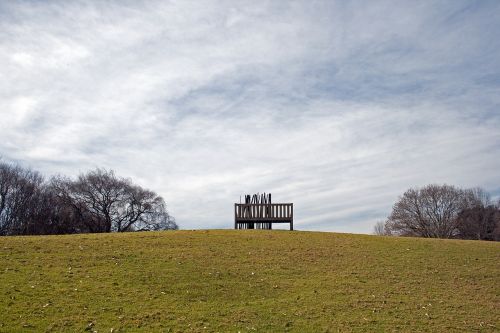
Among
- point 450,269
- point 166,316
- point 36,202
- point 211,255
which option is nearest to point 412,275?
point 450,269

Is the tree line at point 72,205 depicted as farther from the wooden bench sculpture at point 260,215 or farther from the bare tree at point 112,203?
the wooden bench sculpture at point 260,215

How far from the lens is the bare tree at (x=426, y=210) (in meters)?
78.2

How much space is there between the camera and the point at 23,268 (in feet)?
62.4

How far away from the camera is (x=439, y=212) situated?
78.9 meters

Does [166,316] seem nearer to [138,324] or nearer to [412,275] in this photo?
[138,324]

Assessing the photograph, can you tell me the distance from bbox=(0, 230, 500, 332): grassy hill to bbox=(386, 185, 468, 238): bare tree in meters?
53.2

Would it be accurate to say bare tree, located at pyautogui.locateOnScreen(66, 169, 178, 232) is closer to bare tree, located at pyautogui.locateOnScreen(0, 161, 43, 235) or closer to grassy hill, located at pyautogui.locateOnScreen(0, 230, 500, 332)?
bare tree, located at pyautogui.locateOnScreen(0, 161, 43, 235)

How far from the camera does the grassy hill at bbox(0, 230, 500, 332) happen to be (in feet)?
48.2

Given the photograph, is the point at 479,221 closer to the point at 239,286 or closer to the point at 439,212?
the point at 439,212

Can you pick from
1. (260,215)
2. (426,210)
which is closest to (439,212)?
(426,210)

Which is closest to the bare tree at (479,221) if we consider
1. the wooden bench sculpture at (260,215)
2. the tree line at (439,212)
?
the tree line at (439,212)

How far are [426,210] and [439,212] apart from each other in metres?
2.05

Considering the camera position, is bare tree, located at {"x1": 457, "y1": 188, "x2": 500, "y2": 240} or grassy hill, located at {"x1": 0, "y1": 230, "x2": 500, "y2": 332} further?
bare tree, located at {"x1": 457, "y1": 188, "x2": 500, "y2": 240}

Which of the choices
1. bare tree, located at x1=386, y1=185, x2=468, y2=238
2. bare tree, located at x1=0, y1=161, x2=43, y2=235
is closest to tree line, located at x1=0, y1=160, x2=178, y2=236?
bare tree, located at x1=0, y1=161, x2=43, y2=235
